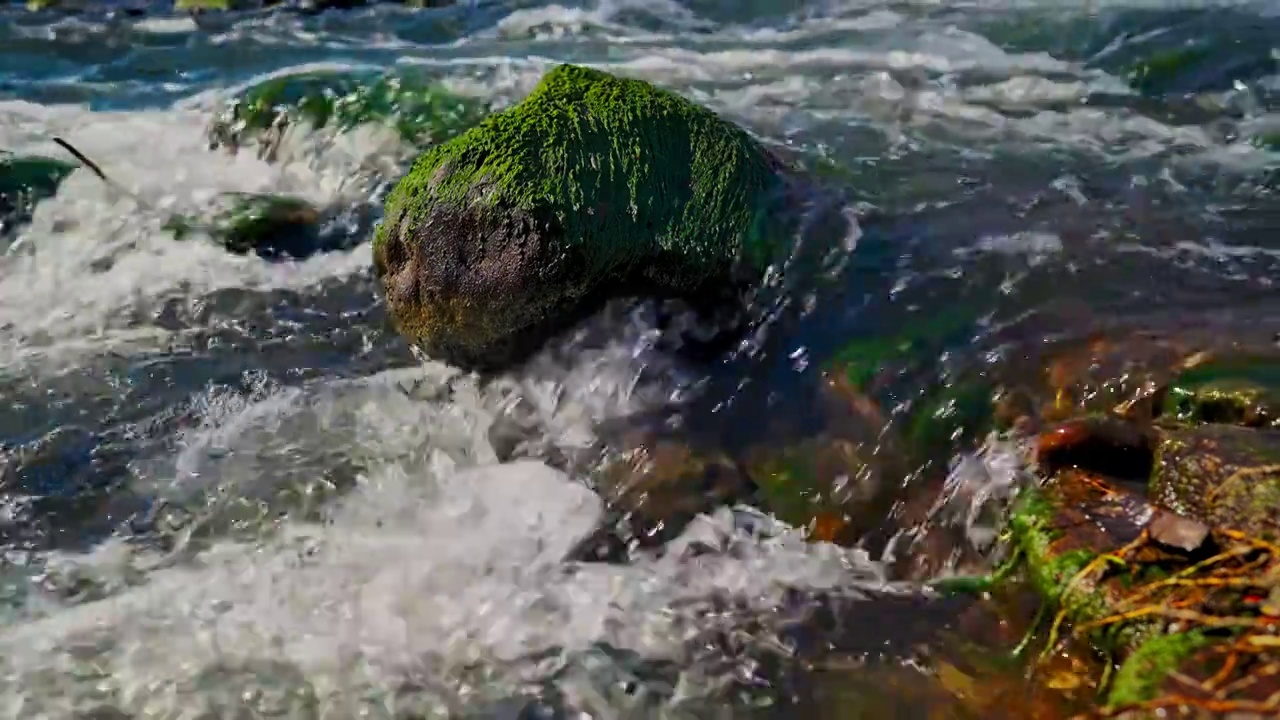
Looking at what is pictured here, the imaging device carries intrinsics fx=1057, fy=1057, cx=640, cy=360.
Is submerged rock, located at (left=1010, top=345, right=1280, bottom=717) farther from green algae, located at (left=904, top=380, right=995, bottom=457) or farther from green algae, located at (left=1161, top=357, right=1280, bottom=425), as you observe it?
green algae, located at (left=904, top=380, right=995, bottom=457)

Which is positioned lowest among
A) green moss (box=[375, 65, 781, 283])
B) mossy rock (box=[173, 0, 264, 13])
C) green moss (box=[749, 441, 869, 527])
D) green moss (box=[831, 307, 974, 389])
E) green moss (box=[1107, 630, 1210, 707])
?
green moss (box=[749, 441, 869, 527])

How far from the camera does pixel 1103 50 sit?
8.70 metres

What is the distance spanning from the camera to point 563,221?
4695 mm

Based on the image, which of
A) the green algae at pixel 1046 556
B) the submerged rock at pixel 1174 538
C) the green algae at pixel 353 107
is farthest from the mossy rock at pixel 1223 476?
the green algae at pixel 353 107

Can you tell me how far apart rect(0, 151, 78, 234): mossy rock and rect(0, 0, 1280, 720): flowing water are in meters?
0.23

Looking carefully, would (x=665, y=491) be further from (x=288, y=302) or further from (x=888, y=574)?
(x=288, y=302)

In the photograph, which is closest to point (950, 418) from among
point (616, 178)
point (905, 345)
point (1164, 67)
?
point (905, 345)

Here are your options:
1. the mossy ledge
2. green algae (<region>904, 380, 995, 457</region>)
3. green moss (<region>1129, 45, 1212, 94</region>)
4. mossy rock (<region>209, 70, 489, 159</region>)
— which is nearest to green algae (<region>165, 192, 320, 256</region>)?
mossy rock (<region>209, 70, 489, 159</region>)

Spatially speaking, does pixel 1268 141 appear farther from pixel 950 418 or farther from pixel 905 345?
pixel 950 418

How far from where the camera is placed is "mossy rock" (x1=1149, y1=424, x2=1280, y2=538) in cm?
325

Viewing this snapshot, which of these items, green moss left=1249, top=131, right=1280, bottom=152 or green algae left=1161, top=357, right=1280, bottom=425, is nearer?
green algae left=1161, top=357, right=1280, bottom=425

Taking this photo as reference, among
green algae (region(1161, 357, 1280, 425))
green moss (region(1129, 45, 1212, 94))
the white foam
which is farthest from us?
green moss (region(1129, 45, 1212, 94))

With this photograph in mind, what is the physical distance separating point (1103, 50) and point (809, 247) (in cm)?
472

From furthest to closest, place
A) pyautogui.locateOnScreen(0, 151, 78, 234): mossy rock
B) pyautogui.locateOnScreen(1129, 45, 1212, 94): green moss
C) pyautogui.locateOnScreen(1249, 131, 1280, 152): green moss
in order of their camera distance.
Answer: pyautogui.locateOnScreen(1129, 45, 1212, 94): green moss → pyautogui.locateOnScreen(0, 151, 78, 234): mossy rock → pyautogui.locateOnScreen(1249, 131, 1280, 152): green moss
